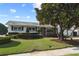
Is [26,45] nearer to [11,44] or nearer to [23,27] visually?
[11,44]

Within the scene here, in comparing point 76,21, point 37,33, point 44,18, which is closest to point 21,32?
point 37,33

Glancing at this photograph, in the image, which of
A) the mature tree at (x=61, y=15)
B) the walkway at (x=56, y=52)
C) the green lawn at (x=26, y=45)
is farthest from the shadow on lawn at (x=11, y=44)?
the mature tree at (x=61, y=15)

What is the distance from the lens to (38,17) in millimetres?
12578

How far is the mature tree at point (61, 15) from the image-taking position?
43.7 ft

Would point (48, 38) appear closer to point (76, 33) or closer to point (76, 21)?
point (76, 33)

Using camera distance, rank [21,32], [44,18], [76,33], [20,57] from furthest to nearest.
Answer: [44,18] < [76,33] < [21,32] < [20,57]

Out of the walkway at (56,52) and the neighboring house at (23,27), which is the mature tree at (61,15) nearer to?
the walkway at (56,52)

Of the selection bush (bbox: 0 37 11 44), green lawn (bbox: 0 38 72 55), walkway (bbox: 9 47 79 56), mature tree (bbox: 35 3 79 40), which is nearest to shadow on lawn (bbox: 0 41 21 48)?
green lawn (bbox: 0 38 72 55)

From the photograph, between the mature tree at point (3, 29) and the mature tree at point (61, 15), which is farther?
the mature tree at point (61, 15)

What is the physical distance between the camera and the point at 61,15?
14.3 metres

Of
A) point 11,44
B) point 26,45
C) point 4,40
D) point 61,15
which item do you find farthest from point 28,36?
point 61,15

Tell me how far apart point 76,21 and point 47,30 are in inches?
115

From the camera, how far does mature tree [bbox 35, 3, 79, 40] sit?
43.7ft

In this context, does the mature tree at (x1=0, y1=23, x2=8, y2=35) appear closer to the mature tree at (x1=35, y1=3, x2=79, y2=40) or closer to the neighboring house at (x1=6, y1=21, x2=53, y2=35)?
the neighboring house at (x1=6, y1=21, x2=53, y2=35)
